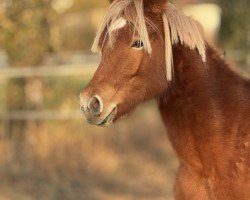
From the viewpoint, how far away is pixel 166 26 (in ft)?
14.4

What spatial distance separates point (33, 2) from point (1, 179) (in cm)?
368

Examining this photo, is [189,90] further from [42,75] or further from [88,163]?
[42,75]

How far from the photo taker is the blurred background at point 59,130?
9805mm

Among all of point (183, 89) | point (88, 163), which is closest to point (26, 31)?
point (88, 163)

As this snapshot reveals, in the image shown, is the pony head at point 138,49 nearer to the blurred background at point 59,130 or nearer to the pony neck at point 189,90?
the pony neck at point 189,90

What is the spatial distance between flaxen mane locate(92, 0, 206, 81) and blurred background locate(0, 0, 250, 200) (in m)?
4.93

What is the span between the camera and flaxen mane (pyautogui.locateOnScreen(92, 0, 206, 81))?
432 centimetres

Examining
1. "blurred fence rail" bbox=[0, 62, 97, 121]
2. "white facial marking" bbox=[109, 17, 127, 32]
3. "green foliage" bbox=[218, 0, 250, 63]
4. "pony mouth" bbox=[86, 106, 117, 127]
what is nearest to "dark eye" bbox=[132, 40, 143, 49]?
"white facial marking" bbox=[109, 17, 127, 32]

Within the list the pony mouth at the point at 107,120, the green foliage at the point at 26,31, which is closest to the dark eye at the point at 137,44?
the pony mouth at the point at 107,120

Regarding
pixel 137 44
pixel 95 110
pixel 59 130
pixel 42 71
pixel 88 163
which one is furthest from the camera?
pixel 42 71

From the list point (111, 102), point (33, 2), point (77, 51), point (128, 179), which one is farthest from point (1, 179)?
point (77, 51)

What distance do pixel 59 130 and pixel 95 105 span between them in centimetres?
706

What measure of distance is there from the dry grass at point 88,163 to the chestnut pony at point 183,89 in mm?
4622

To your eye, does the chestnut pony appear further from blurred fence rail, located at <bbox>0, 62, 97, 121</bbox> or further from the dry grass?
blurred fence rail, located at <bbox>0, 62, 97, 121</bbox>
